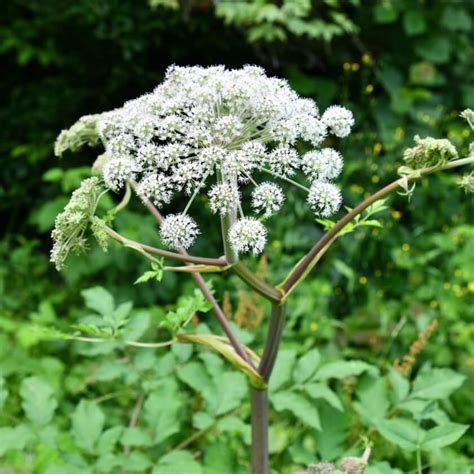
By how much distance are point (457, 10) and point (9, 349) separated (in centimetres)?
314

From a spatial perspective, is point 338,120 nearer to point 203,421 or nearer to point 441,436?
point 441,436

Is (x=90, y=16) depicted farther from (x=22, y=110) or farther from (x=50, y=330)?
(x=50, y=330)

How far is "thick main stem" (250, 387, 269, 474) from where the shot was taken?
4.80 ft

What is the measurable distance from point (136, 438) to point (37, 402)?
0.29 meters

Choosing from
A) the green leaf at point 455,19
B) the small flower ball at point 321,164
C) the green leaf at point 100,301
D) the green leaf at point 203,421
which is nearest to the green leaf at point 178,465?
the green leaf at point 203,421

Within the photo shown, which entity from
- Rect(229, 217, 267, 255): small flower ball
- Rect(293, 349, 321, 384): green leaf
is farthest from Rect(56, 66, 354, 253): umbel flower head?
Rect(293, 349, 321, 384): green leaf

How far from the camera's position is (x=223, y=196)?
1.17 metres

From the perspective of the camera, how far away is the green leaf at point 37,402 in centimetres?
190

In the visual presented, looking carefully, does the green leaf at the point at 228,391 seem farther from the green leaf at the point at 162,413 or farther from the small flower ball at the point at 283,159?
the small flower ball at the point at 283,159

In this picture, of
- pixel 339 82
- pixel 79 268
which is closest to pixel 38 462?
pixel 79 268

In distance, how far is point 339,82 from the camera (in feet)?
15.6

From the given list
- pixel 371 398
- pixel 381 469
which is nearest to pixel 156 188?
pixel 381 469

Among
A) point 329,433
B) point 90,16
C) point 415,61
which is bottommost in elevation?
point 329,433

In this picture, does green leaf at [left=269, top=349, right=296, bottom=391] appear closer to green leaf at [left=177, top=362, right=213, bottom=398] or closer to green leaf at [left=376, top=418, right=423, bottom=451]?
green leaf at [left=177, top=362, right=213, bottom=398]
